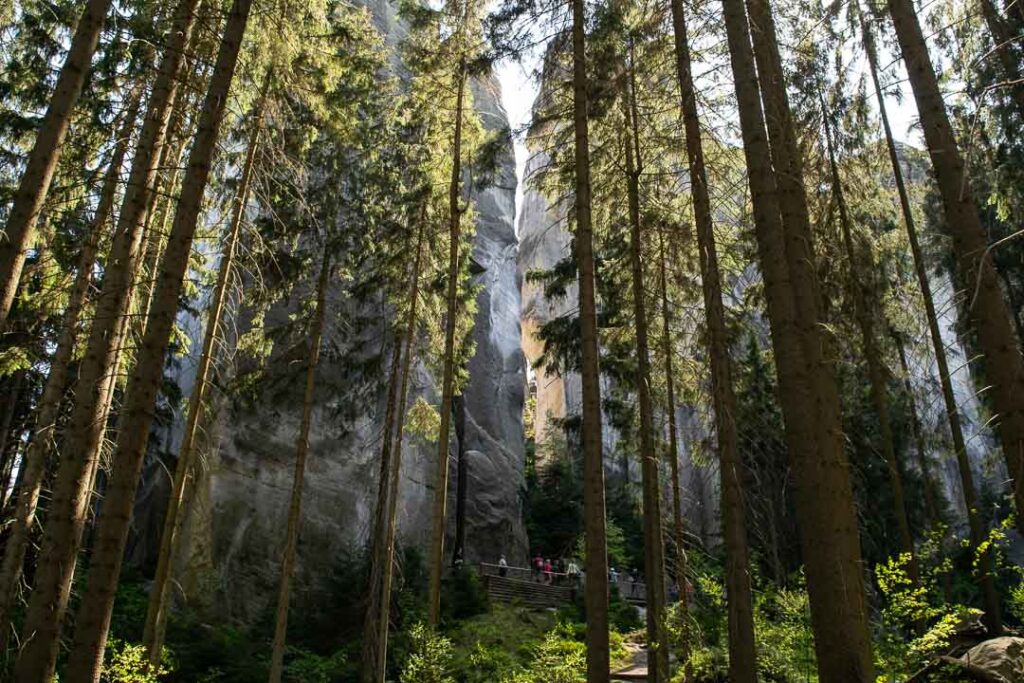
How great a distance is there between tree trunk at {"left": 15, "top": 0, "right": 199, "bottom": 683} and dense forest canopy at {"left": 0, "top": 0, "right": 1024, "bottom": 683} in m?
0.03

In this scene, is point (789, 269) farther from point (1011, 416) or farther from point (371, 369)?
point (371, 369)

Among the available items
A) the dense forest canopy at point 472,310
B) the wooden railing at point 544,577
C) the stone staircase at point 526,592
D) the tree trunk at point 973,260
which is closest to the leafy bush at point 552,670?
the dense forest canopy at point 472,310

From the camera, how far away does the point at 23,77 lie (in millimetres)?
9625

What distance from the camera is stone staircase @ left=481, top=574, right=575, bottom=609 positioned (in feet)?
70.6

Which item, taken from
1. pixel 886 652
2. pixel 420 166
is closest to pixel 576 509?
pixel 420 166

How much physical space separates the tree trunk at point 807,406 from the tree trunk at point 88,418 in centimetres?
490

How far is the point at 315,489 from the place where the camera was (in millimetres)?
Answer: 21156

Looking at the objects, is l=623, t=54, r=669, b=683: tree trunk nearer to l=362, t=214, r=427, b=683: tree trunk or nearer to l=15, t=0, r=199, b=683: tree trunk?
l=362, t=214, r=427, b=683: tree trunk

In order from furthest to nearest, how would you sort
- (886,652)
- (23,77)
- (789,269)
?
1. (23,77)
2. (886,652)
3. (789,269)

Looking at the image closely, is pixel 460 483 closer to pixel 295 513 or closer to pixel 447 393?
pixel 295 513

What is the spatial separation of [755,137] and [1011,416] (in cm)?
309

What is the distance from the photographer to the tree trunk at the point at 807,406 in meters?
5.00

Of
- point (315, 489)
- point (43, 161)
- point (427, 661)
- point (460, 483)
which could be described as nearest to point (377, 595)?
point (427, 661)

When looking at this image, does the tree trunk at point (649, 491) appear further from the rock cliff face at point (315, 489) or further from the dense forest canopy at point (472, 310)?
the rock cliff face at point (315, 489)
